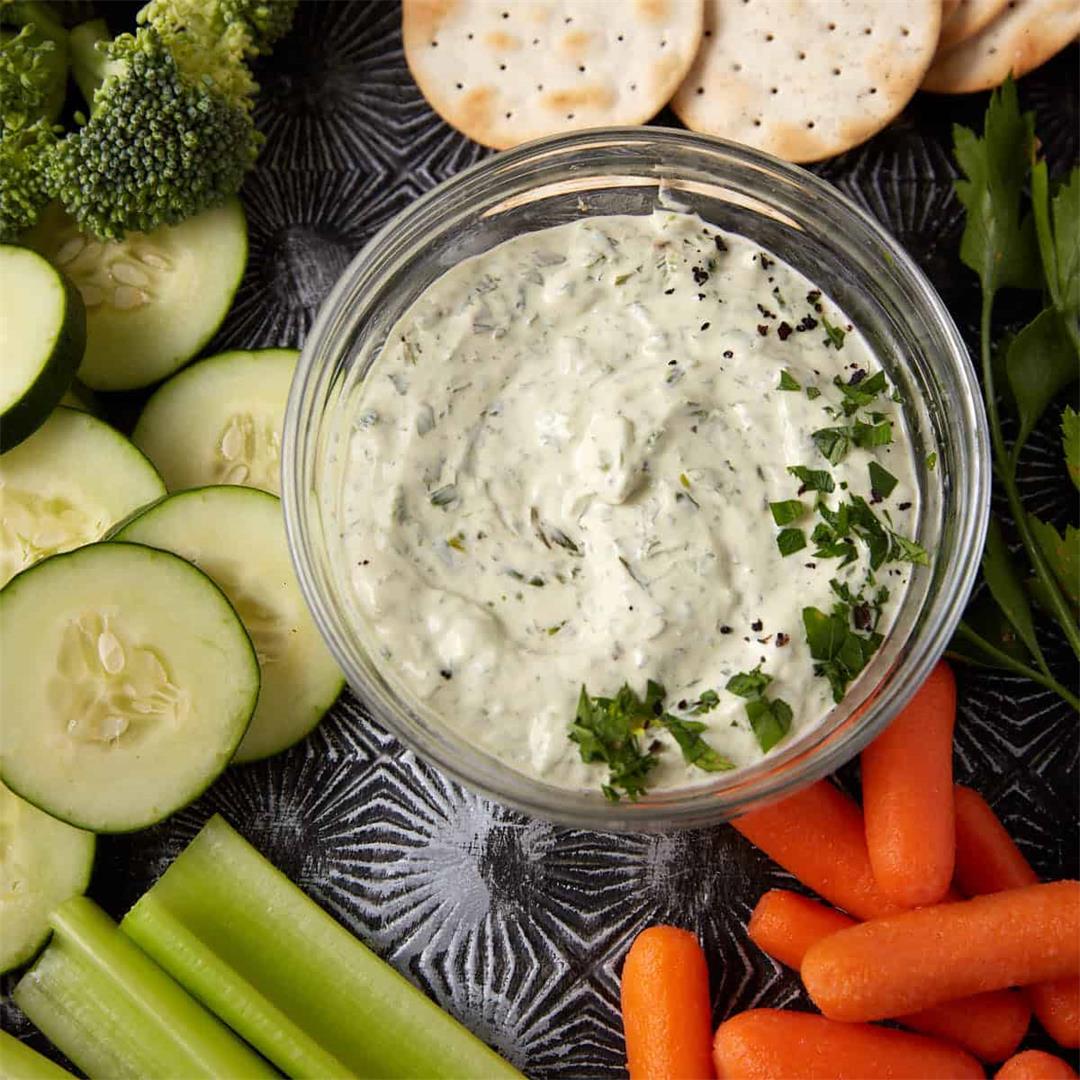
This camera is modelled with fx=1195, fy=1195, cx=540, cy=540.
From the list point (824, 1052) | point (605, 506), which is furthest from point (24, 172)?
point (824, 1052)

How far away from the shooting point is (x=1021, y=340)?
2.17 m

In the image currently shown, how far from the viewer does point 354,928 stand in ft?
7.49

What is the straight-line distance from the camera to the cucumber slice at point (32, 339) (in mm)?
2117

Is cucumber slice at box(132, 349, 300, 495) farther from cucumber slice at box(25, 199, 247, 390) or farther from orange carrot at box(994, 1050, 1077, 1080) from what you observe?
orange carrot at box(994, 1050, 1077, 1080)

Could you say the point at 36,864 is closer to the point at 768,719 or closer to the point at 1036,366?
the point at 768,719

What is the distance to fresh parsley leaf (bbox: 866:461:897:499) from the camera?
6.30 feet

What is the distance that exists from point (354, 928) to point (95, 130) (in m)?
1.56

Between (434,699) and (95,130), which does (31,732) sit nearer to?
(434,699)

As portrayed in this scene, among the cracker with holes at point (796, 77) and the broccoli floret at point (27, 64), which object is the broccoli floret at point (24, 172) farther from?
the cracker with holes at point (796, 77)

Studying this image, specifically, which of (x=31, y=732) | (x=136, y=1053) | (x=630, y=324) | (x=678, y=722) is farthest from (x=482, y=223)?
(x=136, y=1053)

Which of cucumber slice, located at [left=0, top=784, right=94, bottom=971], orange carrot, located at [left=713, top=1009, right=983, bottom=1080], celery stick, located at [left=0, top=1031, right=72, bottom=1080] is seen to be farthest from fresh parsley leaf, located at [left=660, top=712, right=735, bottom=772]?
celery stick, located at [left=0, top=1031, right=72, bottom=1080]

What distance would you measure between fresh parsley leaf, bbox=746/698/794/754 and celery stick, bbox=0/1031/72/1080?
4.59ft

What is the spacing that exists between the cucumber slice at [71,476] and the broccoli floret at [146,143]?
0.38 metres

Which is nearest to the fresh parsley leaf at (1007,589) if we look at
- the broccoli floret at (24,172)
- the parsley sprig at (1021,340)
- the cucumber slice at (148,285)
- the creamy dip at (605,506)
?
the parsley sprig at (1021,340)
